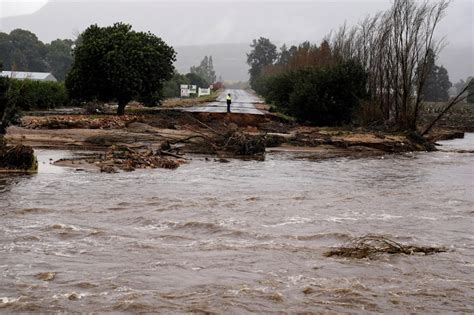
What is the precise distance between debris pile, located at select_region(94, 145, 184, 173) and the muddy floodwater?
4.10 feet

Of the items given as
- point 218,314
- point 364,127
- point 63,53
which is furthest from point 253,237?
point 63,53

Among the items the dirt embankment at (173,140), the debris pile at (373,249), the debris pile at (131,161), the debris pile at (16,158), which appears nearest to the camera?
the debris pile at (373,249)

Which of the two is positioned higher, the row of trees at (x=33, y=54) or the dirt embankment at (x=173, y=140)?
the row of trees at (x=33, y=54)

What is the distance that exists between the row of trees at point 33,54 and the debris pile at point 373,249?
351ft

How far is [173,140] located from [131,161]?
7099 mm

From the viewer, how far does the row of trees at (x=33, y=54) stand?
363 feet

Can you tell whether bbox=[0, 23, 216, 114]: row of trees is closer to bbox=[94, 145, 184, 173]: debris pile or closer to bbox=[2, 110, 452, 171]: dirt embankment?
bbox=[2, 110, 452, 171]: dirt embankment

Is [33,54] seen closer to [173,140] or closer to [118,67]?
[118,67]

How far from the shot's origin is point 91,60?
128 feet

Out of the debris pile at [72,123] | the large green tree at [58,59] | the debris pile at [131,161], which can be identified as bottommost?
the debris pile at [131,161]

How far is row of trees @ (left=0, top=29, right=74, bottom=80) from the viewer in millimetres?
110562

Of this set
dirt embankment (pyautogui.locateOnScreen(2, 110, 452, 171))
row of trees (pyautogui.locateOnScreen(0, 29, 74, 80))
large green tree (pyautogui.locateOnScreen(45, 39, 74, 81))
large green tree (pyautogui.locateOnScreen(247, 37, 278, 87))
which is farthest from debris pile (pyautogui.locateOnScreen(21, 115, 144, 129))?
large green tree (pyautogui.locateOnScreen(247, 37, 278, 87))

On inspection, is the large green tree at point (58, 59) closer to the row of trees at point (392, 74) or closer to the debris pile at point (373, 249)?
the row of trees at point (392, 74)

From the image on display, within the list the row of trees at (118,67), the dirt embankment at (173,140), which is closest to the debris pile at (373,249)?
the dirt embankment at (173,140)
